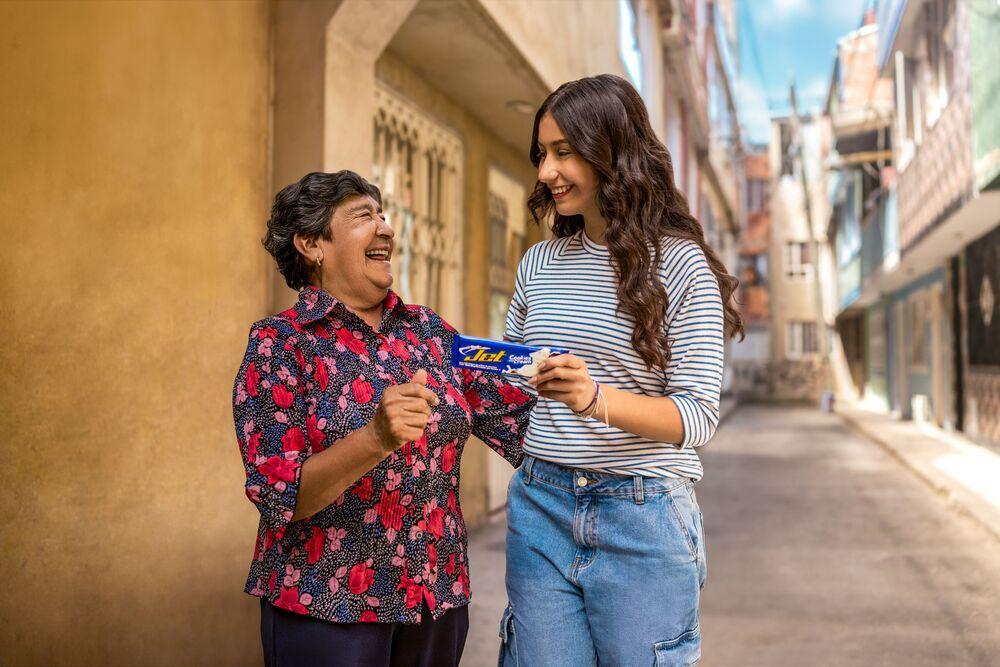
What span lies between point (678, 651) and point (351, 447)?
30.7 inches

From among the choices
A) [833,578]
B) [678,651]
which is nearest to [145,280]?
[678,651]

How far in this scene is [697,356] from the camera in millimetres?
1820

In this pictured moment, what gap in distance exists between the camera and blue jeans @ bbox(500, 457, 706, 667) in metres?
1.88

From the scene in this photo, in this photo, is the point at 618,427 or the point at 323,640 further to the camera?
A: the point at 323,640

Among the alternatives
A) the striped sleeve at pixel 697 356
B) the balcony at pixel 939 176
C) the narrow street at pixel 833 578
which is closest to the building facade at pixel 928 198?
the balcony at pixel 939 176

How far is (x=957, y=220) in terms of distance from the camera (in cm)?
1282

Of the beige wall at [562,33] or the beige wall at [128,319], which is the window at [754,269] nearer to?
the beige wall at [562,33]

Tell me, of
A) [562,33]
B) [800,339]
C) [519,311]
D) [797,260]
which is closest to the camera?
[519,311]

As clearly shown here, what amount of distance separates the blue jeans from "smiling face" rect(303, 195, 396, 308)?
0.59 metres

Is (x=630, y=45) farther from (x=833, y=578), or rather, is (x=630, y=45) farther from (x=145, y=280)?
(x=145, y=280)

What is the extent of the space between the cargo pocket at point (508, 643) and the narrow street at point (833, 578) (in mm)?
2413

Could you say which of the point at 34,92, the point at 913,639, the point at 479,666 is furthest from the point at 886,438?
the point at 34,92

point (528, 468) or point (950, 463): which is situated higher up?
point (528, 468)

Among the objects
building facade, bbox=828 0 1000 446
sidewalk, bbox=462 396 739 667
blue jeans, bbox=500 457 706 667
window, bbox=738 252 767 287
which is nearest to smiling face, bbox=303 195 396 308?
blue jeans, bbox=500 457 706 667
